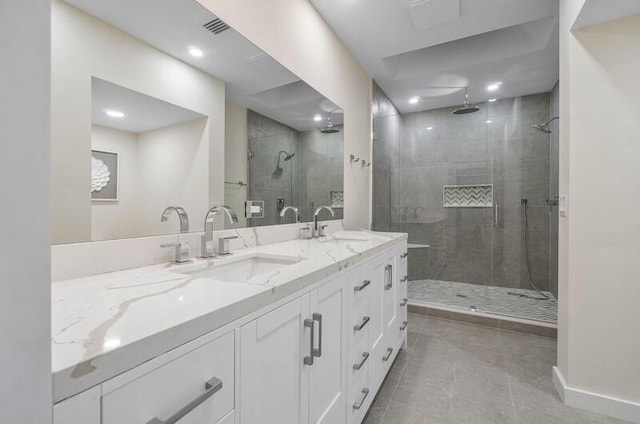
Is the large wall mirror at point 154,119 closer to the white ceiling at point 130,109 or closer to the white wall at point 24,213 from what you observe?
the white ceiling at point 130,109

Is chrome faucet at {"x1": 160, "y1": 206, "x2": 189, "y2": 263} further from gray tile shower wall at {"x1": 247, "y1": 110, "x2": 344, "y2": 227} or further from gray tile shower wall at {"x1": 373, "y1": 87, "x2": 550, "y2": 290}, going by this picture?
gray tile shower wall at {"x1": 373, "y1": 87, "x2": 550, "y2": 290}

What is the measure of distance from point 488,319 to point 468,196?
5.29 feet

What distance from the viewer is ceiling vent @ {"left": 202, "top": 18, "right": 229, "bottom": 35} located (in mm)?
1253

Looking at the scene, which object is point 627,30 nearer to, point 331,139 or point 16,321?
point 331,139

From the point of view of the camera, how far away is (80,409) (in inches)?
15.4

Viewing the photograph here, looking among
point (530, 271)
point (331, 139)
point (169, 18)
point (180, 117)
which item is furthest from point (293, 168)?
point (530, 271)

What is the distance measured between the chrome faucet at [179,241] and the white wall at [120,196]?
109 mm

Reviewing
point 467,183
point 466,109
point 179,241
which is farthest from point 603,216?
point 466,109

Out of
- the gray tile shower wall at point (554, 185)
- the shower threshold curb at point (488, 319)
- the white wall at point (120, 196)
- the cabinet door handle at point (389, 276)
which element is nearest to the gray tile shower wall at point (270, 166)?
the white wall at point (120, 196)

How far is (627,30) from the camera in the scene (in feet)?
4.99

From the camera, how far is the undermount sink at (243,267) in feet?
3.72

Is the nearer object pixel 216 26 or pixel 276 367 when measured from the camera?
pixel 276 367

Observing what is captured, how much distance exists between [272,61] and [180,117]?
722 mm

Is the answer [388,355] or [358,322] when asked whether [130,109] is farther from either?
[388,355]
